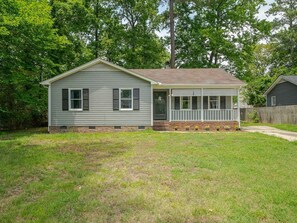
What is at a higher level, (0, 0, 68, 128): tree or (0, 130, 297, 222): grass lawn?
(0, 0, 68, 128): tree

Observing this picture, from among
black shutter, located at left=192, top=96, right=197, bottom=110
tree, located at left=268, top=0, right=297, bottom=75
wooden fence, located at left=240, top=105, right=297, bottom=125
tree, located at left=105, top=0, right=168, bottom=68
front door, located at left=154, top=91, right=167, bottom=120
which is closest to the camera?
front door, located at left=154, top=91, right=167, bottom=120

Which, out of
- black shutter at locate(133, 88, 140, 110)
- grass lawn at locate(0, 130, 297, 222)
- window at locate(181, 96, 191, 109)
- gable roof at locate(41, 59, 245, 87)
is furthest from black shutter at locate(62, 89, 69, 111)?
window at locate(181, 96, 191, 109)

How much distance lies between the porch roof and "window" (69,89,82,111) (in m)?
4.08

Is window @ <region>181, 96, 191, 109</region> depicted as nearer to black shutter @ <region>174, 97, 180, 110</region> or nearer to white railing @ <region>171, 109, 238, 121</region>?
black shutter @ <region>174, 97, 180, 110</region>

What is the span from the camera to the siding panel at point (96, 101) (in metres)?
15.2

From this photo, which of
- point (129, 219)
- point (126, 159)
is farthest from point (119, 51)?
point (129, 219)

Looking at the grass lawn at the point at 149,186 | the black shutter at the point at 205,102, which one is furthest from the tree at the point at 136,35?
the grass lawn at the point at 149,186

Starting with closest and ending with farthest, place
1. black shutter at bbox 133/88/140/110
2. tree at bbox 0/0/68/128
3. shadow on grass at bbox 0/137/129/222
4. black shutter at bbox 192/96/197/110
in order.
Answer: shadow on grass at bbox 0/137/129/222 → tree at bbox 0/0/68/128 → black shutter at bbox 133/88/140/110 → black shutter at bbox 192/96/197/110

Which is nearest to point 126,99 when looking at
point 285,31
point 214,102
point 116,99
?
point 116,99

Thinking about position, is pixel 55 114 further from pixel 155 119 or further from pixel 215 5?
pixel 215 5

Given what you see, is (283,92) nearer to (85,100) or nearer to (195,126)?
(195,126)

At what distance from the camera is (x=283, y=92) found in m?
23.6

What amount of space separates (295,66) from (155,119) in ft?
92.1

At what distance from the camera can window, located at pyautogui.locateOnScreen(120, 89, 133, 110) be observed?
15.3 metres
